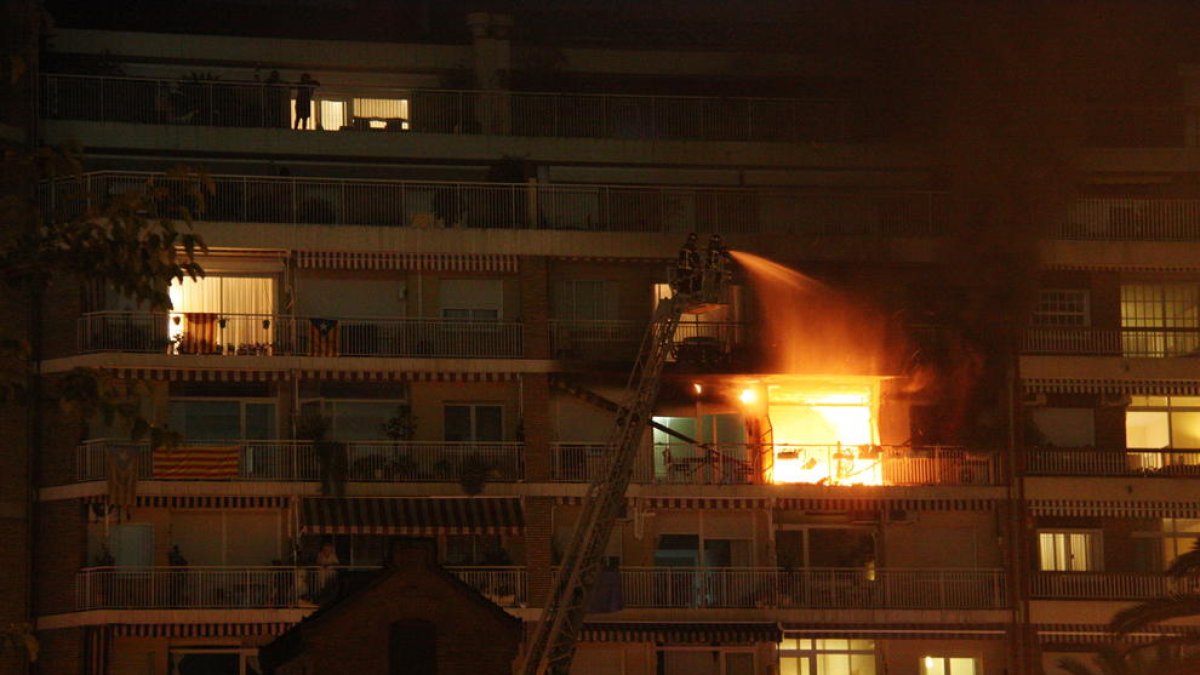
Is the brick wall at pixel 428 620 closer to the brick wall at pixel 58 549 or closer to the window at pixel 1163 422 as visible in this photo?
the brick wall at pixel 58 549

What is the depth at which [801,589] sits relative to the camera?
51.0 metres

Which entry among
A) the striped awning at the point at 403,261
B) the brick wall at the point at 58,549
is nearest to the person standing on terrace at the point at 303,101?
the striped awning at the point at 403,261

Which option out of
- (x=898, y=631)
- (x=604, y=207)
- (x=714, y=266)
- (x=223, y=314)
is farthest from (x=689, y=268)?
(x=223, y=314)

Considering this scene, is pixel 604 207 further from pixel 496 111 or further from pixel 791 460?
pixel 791 460

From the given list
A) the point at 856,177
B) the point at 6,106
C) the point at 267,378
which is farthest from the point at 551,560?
the point at 6,106

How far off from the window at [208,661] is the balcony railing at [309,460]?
165 inches

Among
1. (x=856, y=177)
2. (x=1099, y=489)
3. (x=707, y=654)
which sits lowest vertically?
(x=707, y=654)

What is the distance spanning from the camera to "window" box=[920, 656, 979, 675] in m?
52.9

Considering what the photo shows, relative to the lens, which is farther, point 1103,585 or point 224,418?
point 1103,585

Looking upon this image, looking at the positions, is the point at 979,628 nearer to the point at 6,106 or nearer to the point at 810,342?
the point at 810,342

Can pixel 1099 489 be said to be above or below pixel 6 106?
below

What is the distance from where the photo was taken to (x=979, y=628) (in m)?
51.7

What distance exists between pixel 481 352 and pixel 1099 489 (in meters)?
15.6

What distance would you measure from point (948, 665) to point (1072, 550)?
4.31 m
